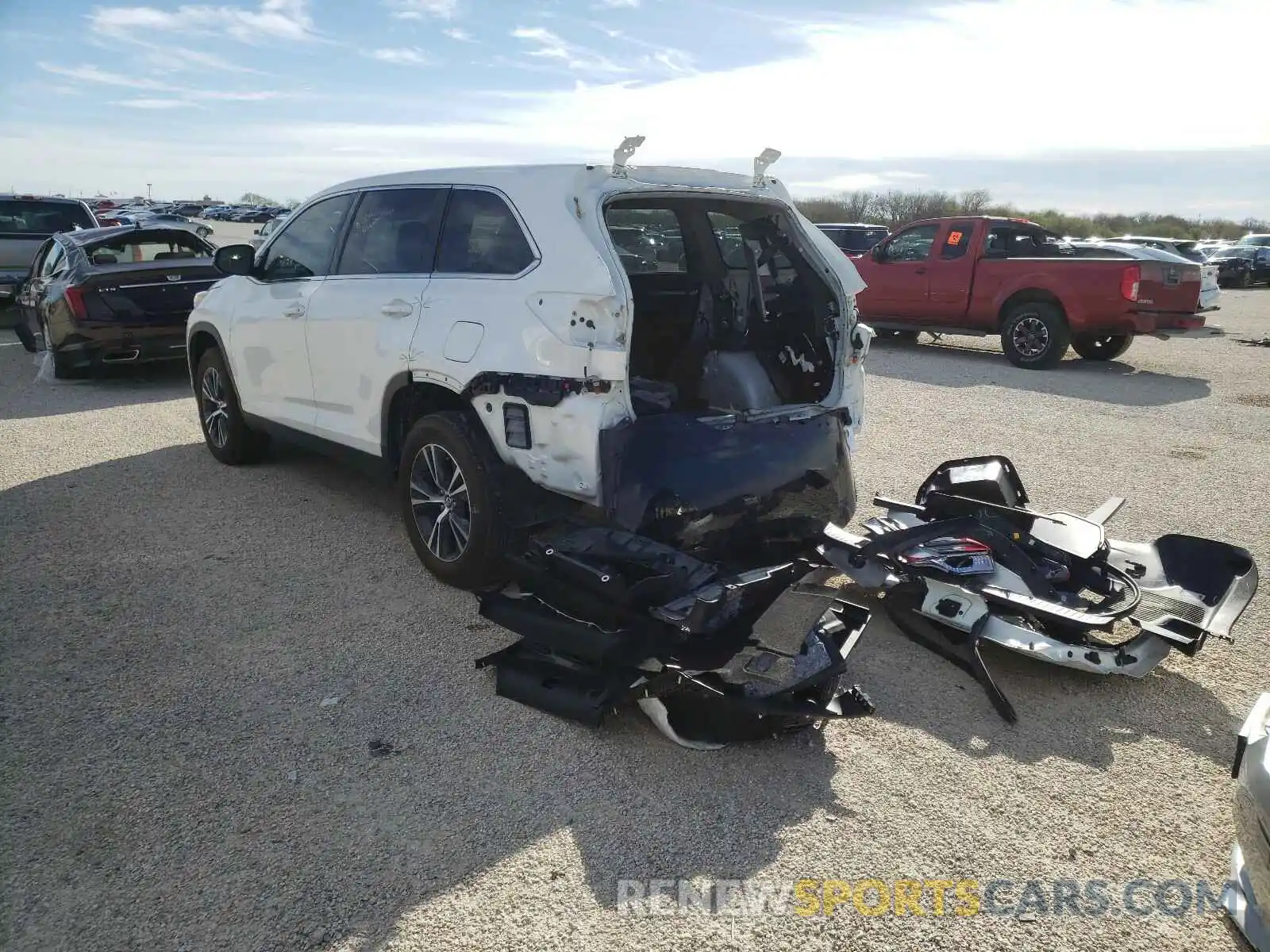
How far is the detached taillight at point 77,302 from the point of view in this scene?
29.7ft

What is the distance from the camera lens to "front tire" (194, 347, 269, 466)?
6395mm

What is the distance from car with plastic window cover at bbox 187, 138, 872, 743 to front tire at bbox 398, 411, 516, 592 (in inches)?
0.4

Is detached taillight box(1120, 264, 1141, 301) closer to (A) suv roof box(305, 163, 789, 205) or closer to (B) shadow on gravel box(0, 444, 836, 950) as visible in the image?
(A) suv roof box(305, 163, 789, 205)

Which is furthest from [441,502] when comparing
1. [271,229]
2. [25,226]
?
[25,226]

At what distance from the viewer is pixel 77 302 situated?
909cm

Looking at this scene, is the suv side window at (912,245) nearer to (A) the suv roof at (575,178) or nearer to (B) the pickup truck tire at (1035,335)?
(B) the pickup truck tire at (1035,335)

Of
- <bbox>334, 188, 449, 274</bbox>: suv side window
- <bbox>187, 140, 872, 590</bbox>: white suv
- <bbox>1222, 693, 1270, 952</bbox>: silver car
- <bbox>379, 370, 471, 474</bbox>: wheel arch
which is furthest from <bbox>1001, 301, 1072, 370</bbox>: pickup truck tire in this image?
<bbox>1222, 693, 1270, 952</bbox>: silver car


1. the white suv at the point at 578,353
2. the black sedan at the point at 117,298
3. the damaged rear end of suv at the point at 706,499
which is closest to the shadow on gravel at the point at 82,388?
the black sedan at the point at 117,298

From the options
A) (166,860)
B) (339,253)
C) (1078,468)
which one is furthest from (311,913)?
(1078,468)

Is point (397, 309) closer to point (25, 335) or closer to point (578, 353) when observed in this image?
point (578, 353)

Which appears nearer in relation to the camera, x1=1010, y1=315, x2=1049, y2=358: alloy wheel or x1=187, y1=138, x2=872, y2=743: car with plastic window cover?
x1=187, y1=138, x2=872, y2=743: car with plastic window cover

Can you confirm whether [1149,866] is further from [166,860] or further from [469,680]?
[166,860]

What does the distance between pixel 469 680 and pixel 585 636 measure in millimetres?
651

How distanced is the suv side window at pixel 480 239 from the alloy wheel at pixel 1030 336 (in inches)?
355
